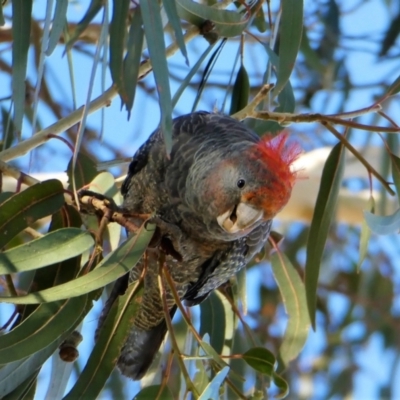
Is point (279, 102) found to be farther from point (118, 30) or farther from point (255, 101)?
point (118, 30)

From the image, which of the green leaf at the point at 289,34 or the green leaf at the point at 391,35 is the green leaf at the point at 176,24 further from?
the green leaf at the point at 391,35

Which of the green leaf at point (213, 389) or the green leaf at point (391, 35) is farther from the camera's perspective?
the green leaf at point (391, 35)

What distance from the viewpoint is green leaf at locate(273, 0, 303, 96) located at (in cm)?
183

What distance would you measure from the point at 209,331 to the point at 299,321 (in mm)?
263

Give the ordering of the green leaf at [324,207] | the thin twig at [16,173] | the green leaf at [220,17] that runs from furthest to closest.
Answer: the green leaf at [324,207] < the thin twig at [16,173] < the green leaf at [220,17]

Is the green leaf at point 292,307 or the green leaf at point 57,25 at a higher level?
the green leaf at point 57,25

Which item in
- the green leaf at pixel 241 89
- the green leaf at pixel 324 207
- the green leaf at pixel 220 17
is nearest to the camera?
the green leaf at pixel 220 17

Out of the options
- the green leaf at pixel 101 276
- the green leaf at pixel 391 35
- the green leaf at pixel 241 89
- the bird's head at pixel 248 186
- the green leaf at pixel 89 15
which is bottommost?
the green leaf at pixel 101 276

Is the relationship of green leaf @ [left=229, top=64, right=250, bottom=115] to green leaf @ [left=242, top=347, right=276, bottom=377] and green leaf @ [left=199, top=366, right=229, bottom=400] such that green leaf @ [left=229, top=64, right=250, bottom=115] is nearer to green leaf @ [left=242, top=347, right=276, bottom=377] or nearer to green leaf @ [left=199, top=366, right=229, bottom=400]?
green leaf @ [left=242, top=347, right=276, bottom=377]

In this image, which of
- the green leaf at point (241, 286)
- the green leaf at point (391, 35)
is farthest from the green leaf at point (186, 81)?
the green leaf at point (391, 35)

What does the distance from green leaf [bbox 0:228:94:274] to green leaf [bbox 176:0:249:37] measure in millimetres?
534

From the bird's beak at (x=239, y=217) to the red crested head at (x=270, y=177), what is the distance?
19mm

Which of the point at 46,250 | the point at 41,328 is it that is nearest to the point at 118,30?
the point at 46,250

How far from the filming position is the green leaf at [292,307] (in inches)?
92.1
